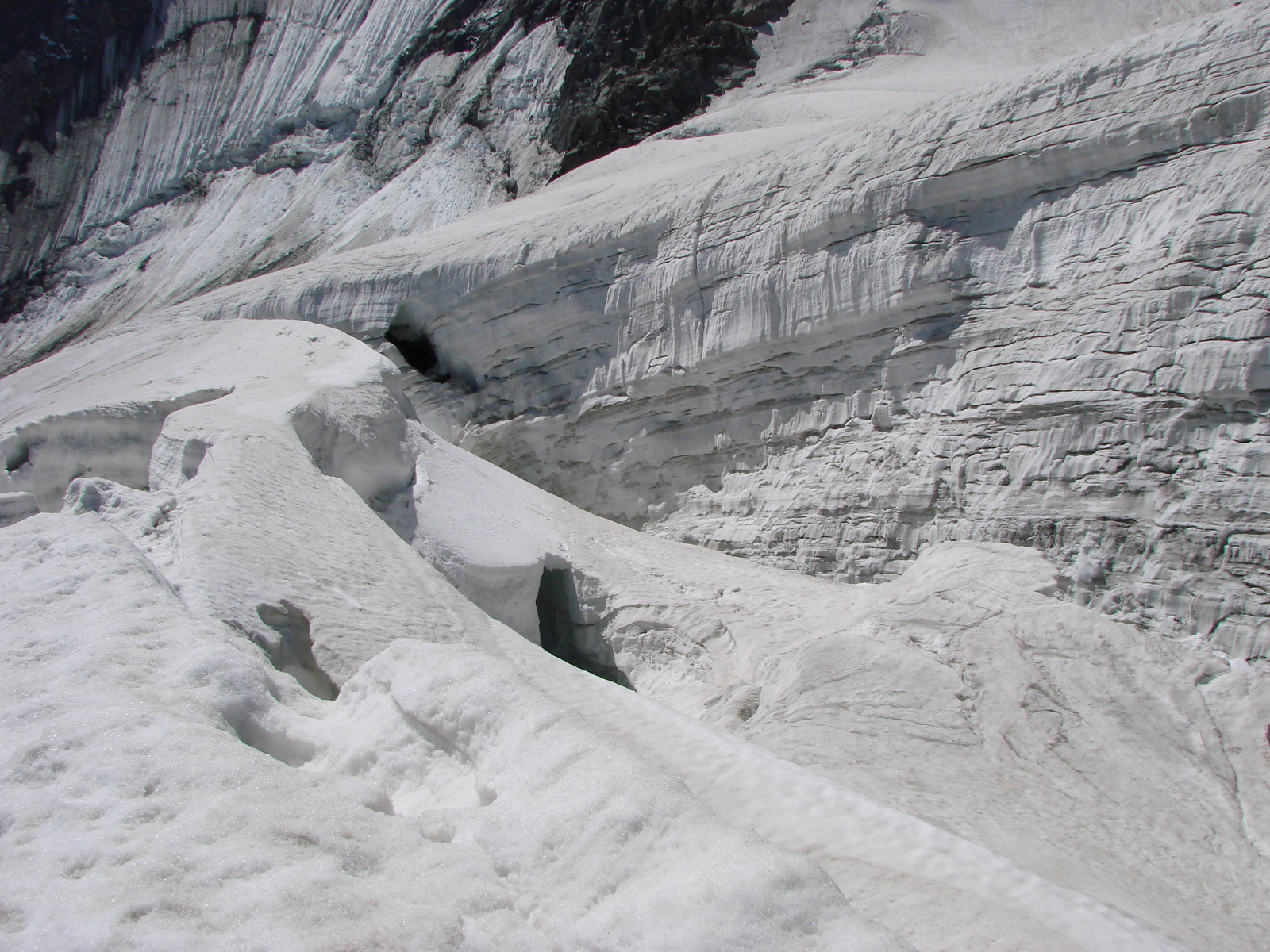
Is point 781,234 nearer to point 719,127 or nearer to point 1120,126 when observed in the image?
point 1120,126

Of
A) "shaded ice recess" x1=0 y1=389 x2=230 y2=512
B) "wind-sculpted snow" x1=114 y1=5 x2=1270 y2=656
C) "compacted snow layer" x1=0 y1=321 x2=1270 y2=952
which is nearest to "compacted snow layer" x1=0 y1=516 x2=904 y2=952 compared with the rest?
"compacted snow layer" x1=0 y1=321 x2=1270 y2=952

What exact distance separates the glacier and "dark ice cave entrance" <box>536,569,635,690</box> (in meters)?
0.04

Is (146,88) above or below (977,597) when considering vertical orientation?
above

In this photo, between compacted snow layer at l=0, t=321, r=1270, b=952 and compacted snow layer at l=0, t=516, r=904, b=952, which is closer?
compacted snow layer at l=0, t=516, r=904, b=952

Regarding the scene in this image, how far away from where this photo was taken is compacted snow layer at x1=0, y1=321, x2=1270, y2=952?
73.3 inches

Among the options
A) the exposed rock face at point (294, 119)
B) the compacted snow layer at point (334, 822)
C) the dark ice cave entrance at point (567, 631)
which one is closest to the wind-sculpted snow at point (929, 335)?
the dark ice cave entrance at point (567, 631)

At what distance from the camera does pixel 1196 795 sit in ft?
11.8

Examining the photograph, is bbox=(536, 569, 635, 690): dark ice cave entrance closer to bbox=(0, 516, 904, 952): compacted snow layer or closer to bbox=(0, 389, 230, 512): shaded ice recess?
bbox=(0, 389, 230, 512): shaded ice recess

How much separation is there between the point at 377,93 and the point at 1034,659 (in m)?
21.5

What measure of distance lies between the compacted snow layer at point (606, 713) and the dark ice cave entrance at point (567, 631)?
10 cm

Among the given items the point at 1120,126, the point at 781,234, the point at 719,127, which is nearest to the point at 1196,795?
the point at 1120,126

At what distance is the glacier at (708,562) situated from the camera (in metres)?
1.88

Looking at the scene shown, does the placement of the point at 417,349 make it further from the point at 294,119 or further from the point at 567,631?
the point at 294,119

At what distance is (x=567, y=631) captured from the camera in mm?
6371
